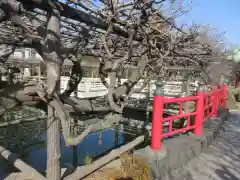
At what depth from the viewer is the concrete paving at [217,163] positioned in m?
2.94

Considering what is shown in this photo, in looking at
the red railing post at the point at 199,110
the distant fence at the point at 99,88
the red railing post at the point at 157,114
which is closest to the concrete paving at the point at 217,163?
the red railing post at the point at 199,110

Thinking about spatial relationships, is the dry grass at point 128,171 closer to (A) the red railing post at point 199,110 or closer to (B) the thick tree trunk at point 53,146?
(B) the thick tree trunk at point 53,146

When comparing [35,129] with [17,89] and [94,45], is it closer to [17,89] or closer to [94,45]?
[94,45]

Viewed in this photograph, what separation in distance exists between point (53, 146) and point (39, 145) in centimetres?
565

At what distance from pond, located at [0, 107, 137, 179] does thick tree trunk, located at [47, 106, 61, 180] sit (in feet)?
12.0

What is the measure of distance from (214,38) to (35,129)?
7.72 metres

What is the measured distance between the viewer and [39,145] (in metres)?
7.02

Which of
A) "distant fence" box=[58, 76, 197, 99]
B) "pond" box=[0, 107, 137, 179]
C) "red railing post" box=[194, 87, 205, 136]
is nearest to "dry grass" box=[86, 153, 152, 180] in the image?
"red railing post" box=[194, 87, 205, 136]

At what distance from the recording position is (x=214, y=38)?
5.02 m

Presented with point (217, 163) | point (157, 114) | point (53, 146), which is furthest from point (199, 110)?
point (53, 146)

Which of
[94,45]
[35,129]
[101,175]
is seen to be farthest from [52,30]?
[35,129]

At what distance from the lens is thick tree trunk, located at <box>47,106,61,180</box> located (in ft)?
6.62

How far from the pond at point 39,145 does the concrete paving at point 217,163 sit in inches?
130

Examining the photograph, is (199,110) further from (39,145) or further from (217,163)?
(39,145)
